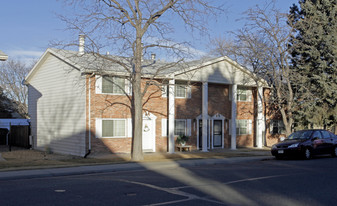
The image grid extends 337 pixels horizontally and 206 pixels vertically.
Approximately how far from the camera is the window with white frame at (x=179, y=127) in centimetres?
2392

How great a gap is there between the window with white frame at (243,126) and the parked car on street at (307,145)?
813cm

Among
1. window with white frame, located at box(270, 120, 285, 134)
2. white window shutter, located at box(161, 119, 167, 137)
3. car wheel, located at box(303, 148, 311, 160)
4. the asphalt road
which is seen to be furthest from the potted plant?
the asphalt road

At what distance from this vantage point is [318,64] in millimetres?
28188

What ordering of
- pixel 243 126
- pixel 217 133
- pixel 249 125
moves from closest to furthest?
pixel 217 133 → pixel 243 126 → pixel 249 125

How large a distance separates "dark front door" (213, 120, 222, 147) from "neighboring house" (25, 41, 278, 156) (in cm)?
7

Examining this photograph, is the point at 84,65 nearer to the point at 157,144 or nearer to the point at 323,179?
the point at 157,144

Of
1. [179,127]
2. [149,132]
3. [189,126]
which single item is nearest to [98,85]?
[149,132]

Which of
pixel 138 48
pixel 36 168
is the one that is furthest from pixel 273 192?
pixel 138 48

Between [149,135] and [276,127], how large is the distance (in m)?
12.1

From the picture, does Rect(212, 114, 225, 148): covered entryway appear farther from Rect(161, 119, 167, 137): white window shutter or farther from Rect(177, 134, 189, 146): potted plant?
Rect(161, 119, 167, 137): white window shutter

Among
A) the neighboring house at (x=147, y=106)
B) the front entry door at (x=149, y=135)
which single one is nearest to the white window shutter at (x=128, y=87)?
the neighboring house at (x=147, y=106)

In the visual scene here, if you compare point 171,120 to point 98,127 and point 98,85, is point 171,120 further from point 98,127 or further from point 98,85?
point 98,85

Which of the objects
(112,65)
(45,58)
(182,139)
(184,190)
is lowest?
(184,190)

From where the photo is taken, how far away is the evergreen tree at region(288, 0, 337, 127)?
88.9 feet
